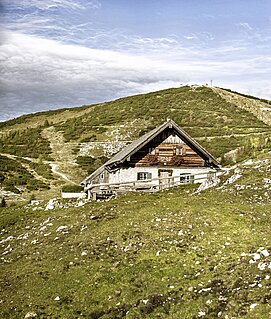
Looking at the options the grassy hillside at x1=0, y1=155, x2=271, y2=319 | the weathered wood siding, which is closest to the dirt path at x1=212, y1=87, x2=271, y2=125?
the weathered wood siding

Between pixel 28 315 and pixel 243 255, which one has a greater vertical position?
pixel 243 255

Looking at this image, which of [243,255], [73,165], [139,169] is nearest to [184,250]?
[243,255]

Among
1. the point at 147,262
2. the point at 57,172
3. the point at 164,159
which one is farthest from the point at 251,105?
the point at 147,262

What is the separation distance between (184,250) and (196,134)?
235 feet

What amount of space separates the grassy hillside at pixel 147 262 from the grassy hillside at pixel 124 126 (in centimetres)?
3753

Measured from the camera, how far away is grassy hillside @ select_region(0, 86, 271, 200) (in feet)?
257

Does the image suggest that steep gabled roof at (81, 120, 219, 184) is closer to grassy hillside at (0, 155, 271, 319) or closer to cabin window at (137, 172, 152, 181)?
cabin window at (137, 172, 152, 181)

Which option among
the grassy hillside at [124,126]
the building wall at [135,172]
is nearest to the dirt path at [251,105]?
the grassy hillside at [124,126]

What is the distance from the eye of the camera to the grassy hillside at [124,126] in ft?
257

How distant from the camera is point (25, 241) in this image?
23312mm

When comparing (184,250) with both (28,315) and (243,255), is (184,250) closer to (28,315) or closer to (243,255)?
(243,255)

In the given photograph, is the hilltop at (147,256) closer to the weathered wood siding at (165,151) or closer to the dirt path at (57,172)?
the weathered wood siding at (165,151)

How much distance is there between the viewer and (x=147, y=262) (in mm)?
16828

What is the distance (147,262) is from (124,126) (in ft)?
265
